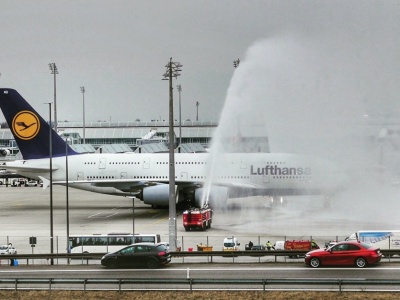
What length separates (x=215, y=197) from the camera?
6272 centimetres

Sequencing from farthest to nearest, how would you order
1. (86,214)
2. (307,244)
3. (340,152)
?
(86,214) → (340,152) → (307,244)

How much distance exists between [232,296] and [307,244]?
596 inches

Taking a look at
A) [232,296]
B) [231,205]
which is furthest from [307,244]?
[231,205]

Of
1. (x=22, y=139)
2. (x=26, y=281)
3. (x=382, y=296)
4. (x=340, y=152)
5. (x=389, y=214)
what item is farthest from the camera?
(x=22, y=139)

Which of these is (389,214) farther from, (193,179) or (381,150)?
(193,179)

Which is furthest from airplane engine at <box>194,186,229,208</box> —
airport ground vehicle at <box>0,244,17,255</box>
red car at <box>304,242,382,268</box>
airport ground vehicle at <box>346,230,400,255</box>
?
red car at <box>304,242,382,268</box>

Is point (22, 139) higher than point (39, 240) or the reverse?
higher

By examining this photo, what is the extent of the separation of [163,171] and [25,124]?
13.6 meters

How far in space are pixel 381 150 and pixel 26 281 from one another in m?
40.5

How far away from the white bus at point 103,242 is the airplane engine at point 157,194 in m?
19.8

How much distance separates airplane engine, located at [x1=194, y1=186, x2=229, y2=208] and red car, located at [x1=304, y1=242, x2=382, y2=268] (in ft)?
100

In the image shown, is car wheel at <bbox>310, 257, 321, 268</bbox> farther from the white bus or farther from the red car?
the white bus

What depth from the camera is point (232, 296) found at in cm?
2611

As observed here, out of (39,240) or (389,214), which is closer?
(39,240)
